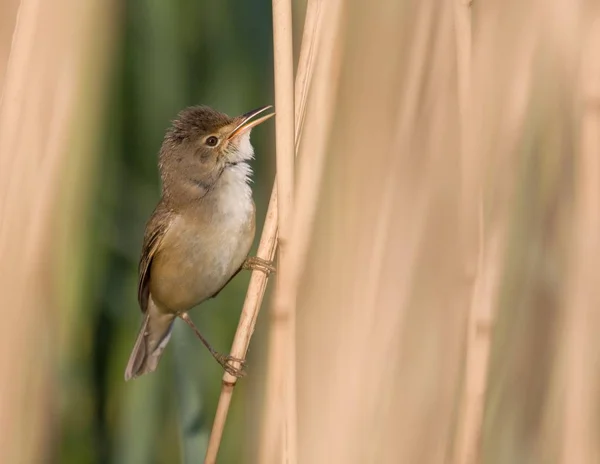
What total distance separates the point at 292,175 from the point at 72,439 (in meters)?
1.17

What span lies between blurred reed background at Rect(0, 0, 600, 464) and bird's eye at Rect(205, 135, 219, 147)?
188 mm

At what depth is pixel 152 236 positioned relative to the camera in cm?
275

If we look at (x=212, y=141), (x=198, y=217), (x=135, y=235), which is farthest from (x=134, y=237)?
(x=212, y=141)

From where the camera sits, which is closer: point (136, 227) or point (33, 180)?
point (33, 180)

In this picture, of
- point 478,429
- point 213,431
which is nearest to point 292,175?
A: point 213,431

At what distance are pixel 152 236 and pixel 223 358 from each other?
52cm

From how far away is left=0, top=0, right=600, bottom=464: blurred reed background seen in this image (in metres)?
1.94

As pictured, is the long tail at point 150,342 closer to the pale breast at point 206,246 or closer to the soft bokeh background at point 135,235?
the soft bokeh background at point 135,235

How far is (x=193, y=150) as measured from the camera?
8.90ft

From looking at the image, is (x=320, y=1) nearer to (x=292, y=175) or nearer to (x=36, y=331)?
(x=292, y=175)

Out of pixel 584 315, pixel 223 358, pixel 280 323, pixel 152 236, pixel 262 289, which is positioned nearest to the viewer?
pixel 280 323

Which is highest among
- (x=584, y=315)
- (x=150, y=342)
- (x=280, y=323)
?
(x=584, y=315)

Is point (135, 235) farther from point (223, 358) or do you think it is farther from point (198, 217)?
point (223, 358)

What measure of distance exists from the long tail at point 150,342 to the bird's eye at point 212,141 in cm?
63
